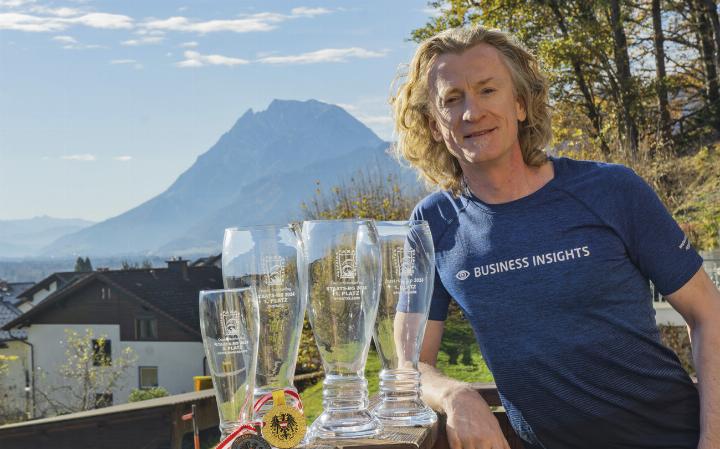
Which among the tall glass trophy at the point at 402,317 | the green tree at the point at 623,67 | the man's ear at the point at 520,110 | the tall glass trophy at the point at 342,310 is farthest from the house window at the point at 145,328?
the tall glass trophy at the point at 342,310

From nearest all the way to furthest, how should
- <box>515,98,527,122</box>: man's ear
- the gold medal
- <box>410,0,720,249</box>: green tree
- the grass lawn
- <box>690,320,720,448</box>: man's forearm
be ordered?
the gold medal
<box>690,320,720,448</box>: man's forearm
<box>515,98,527,122</box>: man's ear
the grass lawn
<box>410,0,720,249</box>: green tree

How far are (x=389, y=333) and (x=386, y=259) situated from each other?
13cm

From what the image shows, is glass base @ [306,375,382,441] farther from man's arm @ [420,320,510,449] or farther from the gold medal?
man's arm @ [420,320,510,449]

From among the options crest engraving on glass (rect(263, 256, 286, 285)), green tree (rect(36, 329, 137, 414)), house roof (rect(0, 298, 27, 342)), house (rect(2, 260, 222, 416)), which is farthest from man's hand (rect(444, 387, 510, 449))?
house roof (rect(0, 298, 27, 342))

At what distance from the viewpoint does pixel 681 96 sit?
21.0 meters

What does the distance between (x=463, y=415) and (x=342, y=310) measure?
14.2 inches

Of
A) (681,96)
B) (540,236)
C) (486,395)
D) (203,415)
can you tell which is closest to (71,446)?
(203,415)

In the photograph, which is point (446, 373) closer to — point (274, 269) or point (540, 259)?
point (540, 259)

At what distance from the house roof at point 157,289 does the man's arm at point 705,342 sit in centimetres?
4271

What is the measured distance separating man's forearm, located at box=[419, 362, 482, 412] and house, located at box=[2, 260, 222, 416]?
42025mm

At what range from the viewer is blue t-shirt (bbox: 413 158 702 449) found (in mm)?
1924

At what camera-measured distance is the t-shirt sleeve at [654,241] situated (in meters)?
1.94

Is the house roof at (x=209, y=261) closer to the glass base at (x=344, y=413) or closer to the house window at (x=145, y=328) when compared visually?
the house window at (x=145, y=328)

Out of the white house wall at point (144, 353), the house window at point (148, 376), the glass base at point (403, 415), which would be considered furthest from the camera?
the house window at point (148, 376)
